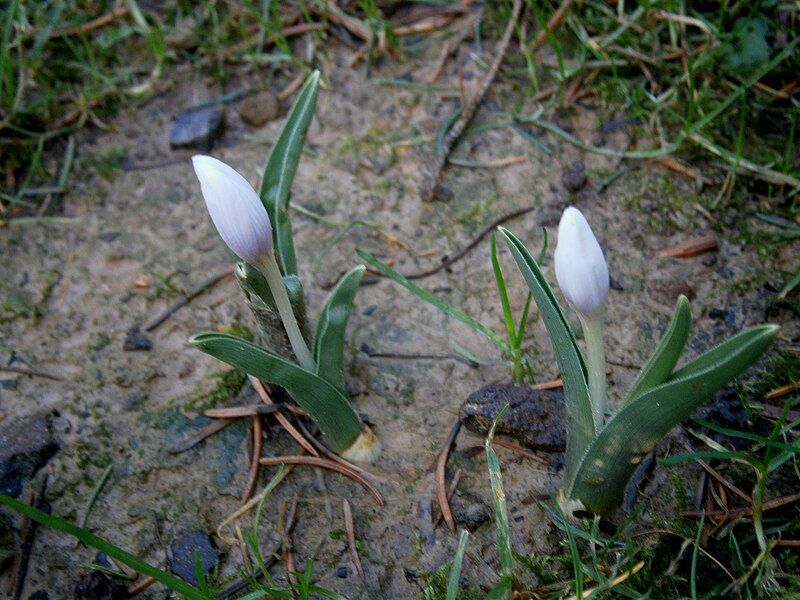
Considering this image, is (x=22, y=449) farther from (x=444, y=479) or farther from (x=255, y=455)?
(x=444, y=479)

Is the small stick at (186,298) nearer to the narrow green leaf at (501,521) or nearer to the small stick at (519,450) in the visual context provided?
the small stick at (519,450)

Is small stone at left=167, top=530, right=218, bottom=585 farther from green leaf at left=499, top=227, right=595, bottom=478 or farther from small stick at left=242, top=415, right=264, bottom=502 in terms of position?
green leaf at left=499, top=227, right=595, bottom=478

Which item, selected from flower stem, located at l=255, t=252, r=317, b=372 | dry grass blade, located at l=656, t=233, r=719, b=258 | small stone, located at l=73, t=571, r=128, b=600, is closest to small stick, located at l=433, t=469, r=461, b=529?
flower stem, located at l=255, t=252, r=317, b=372

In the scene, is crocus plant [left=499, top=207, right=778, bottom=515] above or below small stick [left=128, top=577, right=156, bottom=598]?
above

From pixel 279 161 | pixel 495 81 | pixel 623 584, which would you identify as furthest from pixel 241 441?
pixel 495 81

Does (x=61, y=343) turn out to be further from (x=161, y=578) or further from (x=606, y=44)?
(x=606, y=44)

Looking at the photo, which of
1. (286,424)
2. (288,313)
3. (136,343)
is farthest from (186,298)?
(288,313)

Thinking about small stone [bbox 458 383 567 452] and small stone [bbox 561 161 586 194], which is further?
small stone [bbox 561 161 586 194]
